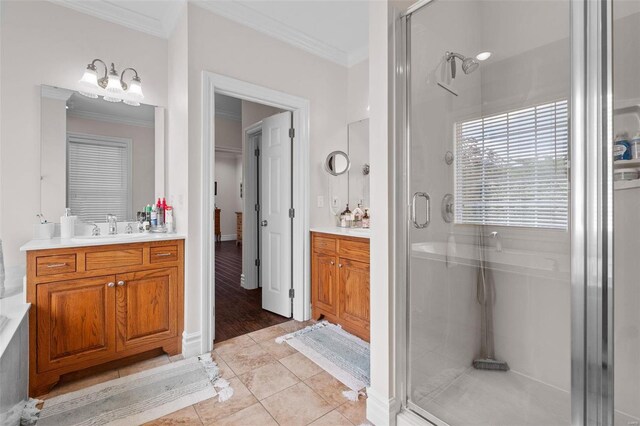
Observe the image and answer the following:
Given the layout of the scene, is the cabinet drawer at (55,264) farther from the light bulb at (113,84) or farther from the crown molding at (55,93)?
the light bulb at (113,84)

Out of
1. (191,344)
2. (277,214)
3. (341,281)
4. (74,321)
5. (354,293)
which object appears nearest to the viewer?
(74,321)

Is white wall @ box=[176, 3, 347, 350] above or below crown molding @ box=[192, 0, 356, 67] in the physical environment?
below

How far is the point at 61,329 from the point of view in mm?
1922

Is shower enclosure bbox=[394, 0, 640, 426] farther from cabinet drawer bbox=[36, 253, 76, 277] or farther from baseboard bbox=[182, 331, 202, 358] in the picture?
cabinet drawer bbox=[36, 253, 76, 277]

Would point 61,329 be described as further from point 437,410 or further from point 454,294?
point 454,294

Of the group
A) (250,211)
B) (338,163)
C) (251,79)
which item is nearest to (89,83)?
(251,79)

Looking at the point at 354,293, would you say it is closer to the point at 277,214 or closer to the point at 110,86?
the point at 277,214

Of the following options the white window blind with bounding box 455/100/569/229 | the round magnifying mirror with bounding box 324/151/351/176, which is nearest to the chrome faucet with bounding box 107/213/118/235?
the round magnifying mirror with bounding box 324/151/351/176

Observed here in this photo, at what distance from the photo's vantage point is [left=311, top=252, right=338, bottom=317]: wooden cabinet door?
112 inches

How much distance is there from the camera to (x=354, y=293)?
265cm

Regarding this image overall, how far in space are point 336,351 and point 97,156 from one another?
98.2 inches

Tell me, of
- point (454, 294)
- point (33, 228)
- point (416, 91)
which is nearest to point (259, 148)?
point (33, 228)

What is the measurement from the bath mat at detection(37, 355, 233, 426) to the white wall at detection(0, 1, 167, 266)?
3.58 ft

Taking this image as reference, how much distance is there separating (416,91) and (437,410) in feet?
5.41
